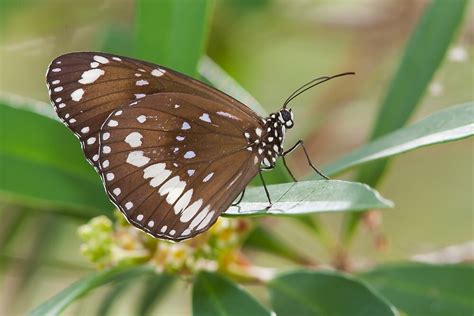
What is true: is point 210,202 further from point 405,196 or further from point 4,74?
point 405,196

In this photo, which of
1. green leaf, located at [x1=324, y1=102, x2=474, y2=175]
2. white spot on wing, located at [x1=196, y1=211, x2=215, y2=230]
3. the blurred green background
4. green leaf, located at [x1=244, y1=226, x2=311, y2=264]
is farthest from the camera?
the blurred green background

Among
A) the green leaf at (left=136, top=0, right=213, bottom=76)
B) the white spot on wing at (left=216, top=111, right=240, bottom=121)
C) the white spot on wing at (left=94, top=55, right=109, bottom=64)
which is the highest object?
the green leaf at (left=136, top=0, right=213, bottom=76)

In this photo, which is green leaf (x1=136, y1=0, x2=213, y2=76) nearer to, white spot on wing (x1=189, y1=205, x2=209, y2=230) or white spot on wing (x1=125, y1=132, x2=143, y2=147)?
white spot on wing (x1=125, y1=132, x2=143, y2=147)

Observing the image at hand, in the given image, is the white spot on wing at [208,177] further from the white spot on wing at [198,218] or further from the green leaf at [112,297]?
the green leaf at [112,297]

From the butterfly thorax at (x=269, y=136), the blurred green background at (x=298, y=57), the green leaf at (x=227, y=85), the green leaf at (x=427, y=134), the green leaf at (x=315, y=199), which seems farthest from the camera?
the blurred green background at (x=298, y=57)

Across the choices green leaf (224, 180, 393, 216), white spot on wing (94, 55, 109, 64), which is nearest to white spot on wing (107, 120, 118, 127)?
white spot on wing (94, 55, 109, 64)

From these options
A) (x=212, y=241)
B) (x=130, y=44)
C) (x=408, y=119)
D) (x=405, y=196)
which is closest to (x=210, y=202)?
(x=212, y=241)

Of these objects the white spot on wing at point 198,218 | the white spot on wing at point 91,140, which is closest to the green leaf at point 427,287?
the white spot on wing at point 198,218
